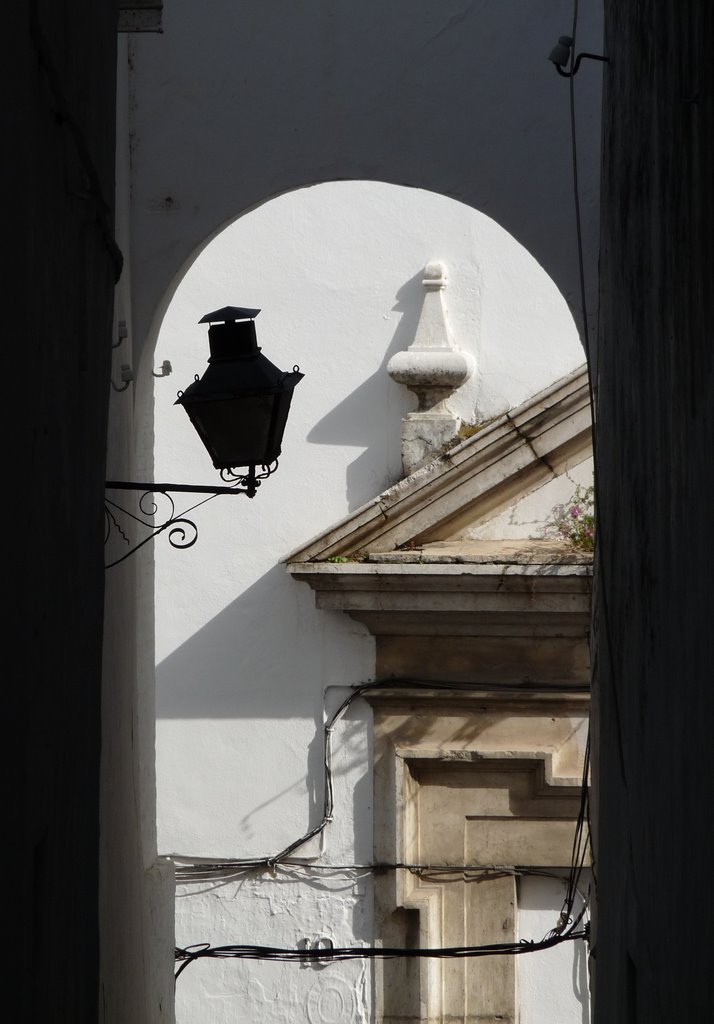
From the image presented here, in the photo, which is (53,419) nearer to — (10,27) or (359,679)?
(10,27)

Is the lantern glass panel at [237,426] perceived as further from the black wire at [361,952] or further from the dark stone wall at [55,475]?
the black wire at [361,952]

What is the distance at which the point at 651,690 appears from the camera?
3.35 metres

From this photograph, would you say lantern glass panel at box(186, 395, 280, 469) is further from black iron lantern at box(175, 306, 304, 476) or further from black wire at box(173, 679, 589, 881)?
black wire at box(173, 679, 589, 881)

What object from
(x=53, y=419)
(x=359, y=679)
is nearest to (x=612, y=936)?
(x=53, y=419)

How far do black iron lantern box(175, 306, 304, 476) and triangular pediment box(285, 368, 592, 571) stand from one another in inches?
128

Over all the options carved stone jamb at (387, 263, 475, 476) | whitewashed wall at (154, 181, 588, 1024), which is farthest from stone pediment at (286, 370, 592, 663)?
whitewashed wall at (154, 181, 588, 1024)

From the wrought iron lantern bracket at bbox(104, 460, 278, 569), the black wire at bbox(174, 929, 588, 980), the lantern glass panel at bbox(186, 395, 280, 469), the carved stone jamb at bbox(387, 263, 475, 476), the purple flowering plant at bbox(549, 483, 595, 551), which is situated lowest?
the black wire at bbox(174, 929, 588, 980)

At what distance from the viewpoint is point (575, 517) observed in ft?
26.3

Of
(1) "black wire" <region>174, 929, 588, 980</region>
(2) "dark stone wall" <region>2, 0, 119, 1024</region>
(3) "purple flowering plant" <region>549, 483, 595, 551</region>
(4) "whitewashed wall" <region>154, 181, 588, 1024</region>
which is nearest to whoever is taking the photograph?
(2) "dark stone wall" <region>2, 0, 119, 1024</region>

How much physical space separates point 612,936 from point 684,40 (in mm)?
2642

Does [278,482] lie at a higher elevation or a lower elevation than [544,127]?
lower

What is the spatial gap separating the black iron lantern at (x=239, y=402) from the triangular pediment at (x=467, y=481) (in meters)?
3.26

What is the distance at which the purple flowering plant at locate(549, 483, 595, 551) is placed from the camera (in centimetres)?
798

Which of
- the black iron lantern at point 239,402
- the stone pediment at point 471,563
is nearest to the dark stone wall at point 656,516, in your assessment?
the black iron lantern at point 239,402
